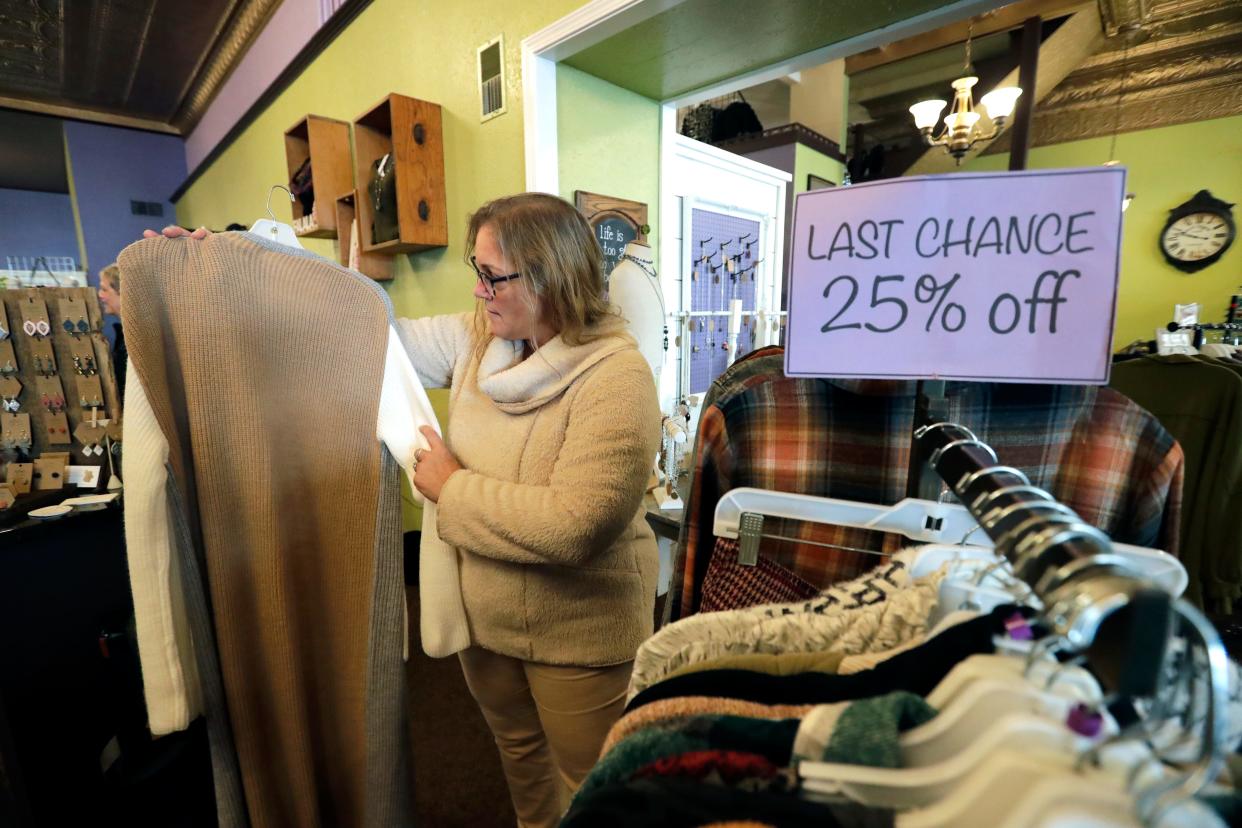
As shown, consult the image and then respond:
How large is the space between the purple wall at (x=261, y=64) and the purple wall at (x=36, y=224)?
3331 millimetres

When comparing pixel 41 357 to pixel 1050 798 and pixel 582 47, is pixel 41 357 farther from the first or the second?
pixel 1050 798

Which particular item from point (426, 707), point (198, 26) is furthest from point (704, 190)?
point (198, 26)

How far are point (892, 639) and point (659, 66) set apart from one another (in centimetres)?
190

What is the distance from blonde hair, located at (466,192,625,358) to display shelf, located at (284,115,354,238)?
190 cm

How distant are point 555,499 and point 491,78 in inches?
65.5

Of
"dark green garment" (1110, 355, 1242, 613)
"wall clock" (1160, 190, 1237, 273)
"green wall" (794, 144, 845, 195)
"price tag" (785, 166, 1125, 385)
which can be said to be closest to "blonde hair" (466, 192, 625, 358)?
"price tag" (785, 166, 1125, 385)

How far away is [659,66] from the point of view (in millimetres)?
1782

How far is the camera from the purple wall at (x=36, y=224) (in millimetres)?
6363

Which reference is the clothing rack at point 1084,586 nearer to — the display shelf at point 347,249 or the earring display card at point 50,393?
the earring display card at point 50,393

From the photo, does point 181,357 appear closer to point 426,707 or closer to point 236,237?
point 236,237

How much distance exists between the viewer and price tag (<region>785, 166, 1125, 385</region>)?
0.42 metres

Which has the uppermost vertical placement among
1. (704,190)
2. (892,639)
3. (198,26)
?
(198,26)

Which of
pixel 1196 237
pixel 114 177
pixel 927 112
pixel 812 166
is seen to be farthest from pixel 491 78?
pixel 1196 237

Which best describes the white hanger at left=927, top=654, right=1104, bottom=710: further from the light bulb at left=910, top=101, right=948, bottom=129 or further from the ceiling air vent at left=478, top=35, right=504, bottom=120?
the light bulb at left=910, top=101, right=948, bottom=129
